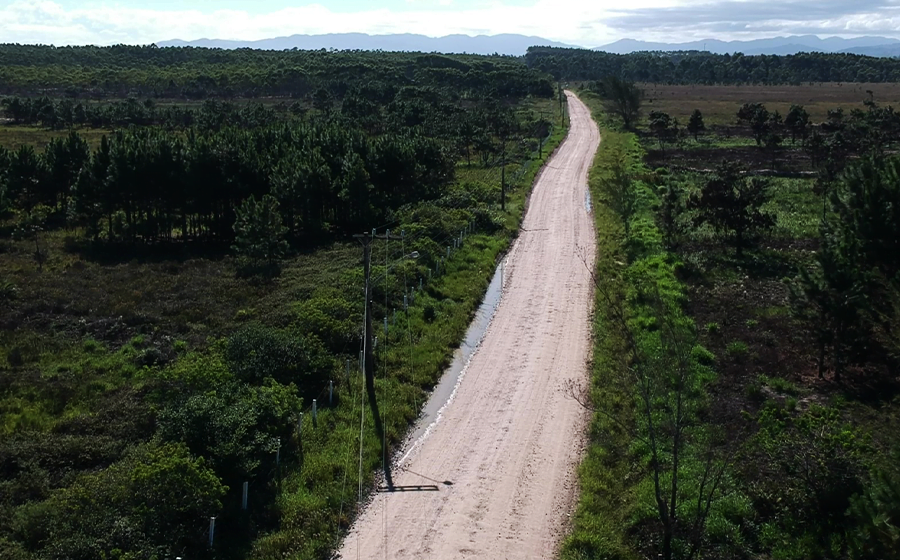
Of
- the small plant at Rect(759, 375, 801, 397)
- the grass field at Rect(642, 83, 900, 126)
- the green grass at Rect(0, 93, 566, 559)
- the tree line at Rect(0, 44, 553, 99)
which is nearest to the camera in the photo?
the green grass at Rect(0, 93, 566, 559)

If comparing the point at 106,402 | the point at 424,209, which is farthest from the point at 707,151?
the point at 106,402

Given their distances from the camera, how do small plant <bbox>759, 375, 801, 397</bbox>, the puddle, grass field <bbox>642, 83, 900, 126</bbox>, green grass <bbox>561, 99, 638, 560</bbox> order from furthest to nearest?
grass field <bbox>642, 83, 900, 126</bbox> → small plant <bbox>759, 375, 801, 397</bbox> → the puddle → green grass <bbox>561, 99, 638, 560</bbox>

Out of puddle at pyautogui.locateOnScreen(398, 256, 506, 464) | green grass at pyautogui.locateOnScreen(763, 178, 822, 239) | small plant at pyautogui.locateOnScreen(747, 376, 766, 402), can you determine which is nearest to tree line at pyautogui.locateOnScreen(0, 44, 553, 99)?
green grass at pyautogui.locateOnScreen(763, 178, 822, 239)

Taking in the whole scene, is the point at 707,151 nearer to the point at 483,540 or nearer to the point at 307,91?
the point at 483,540

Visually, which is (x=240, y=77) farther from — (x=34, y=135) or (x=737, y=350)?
(x=737, y=350)

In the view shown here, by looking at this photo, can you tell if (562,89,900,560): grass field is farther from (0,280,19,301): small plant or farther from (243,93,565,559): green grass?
(0,280,19,301): small plant

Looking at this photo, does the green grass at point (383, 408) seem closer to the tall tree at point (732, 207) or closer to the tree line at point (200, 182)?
the tree line at point (200, 182)

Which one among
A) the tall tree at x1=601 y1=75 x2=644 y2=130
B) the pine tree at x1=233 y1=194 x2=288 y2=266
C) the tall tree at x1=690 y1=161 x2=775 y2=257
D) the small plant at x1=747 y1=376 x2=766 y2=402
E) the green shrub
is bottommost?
the small plant at x1=747 y1=376 x2=766 y2=402
